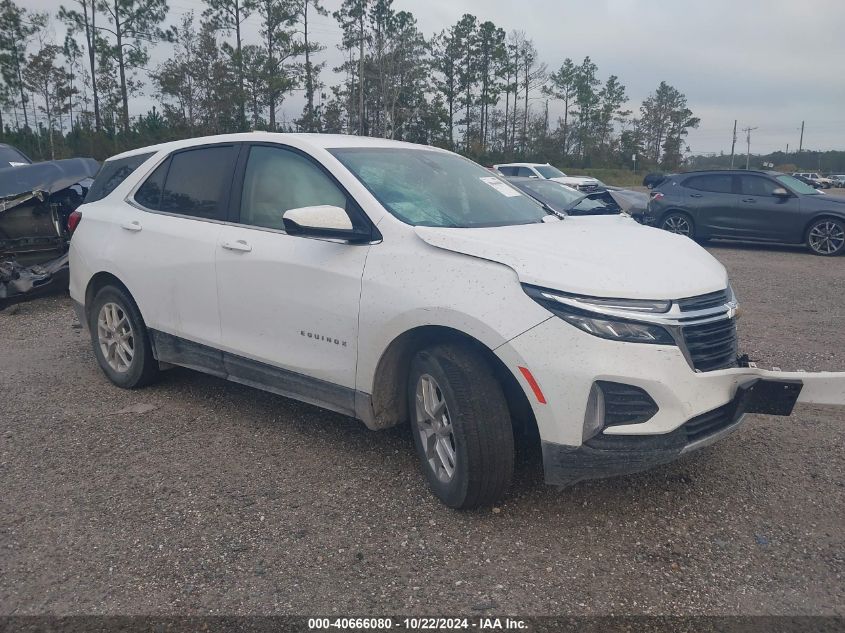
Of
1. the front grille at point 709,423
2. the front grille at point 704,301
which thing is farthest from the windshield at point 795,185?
the front grille at point 709,423

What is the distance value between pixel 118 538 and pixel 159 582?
17.9 inches

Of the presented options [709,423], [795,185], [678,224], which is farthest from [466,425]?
[795,185]

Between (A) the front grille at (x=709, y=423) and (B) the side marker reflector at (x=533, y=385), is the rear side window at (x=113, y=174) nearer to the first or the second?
(B) the side marker reflector at (x=533, y=385)

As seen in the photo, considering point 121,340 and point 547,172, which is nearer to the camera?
point 121,340

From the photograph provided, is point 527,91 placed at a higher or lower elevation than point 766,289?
higher

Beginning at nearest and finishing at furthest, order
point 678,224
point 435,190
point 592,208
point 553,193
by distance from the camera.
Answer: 1. point 435,190
2. point 592,208
3. point 553,193
4. point 678,224

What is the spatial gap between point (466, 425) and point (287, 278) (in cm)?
135

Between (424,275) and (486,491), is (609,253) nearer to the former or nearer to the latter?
(424,275)

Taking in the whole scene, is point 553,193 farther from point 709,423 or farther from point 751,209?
point 709,423

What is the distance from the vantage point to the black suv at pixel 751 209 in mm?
13008

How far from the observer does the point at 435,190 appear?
3.94 metres

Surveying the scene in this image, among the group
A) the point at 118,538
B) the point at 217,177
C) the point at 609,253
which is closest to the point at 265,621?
the point at 118,538

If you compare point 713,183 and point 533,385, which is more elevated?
point 713,183

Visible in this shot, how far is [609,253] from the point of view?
10.4ft
